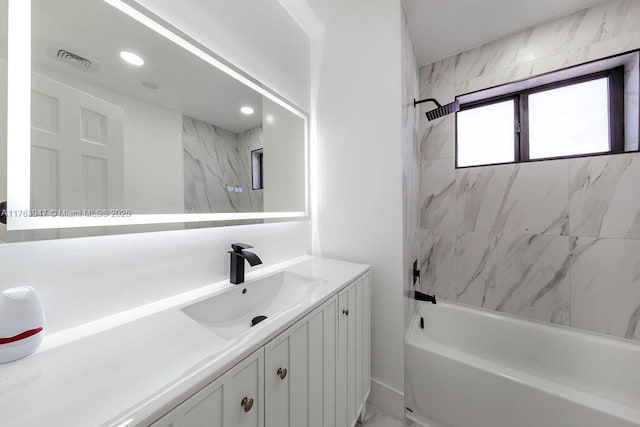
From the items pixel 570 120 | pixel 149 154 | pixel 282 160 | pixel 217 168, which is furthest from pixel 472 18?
pixel 149 154

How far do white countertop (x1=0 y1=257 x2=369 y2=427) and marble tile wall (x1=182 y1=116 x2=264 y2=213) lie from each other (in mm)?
461

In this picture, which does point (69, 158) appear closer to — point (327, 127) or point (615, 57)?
point (327, 127)

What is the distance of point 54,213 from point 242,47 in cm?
108

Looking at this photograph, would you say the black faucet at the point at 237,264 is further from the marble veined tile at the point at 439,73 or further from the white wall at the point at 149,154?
the marble veined tile at the point at 439,73

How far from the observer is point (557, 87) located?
1.66 m

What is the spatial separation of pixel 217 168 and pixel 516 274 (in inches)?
89.0

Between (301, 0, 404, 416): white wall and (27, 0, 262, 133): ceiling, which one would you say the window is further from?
(27, 0, 262, 133): ceiling

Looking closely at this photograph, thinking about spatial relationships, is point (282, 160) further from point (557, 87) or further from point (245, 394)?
point (557, 87)

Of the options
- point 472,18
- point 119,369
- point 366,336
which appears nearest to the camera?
point 119,369

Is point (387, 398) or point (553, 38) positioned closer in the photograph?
point (387, 398)

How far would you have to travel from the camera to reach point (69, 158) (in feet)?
2.01

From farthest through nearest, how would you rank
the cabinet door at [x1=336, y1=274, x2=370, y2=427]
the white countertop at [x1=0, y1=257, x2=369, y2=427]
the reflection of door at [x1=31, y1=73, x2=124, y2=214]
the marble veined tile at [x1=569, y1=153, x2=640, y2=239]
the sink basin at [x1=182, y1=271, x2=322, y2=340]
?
the marble veined tile at [x1=569, y1=153, x2=640, y2=239] → the cabinet door at [x1=336, y1=274, x2=370, y2=427] → the sink basin at [x1=182, y1=271, x2=322, y2=340] → the reflection of door at [x1=31, y1=73, x2=124, y2=214] → the white countertop at [x1=0, y1=257, x2=369, y2=427]

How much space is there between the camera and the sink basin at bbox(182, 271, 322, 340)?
2.69 ft

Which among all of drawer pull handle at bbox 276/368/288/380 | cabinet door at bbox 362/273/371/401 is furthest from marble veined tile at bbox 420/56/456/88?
drawer pull handle at bbox 276/368/288/380
